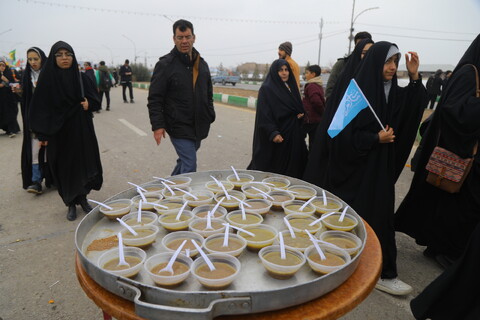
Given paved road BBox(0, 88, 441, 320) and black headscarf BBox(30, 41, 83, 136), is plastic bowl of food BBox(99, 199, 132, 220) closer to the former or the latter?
paved road BBox(0, 88, 441, 320)

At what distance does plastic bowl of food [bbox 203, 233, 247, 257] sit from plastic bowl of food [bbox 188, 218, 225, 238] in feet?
0.13

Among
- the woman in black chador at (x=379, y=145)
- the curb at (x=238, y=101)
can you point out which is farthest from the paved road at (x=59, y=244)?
the curb at (x=238, y=101)

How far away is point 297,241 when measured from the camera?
4.98 feet

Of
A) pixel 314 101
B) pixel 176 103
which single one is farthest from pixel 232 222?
pixel 314 101

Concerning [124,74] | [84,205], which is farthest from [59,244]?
[124,74]

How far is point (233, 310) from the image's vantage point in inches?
41.6

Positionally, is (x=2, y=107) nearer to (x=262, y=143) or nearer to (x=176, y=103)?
(x=176, y=103)

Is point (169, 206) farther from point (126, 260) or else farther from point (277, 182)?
point (277, 182)

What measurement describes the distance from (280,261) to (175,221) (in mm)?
640

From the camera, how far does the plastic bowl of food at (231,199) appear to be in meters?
1.90

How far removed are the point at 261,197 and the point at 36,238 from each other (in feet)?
9.56

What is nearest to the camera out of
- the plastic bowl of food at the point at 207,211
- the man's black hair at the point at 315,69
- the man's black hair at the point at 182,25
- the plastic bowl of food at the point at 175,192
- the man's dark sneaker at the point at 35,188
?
the plastic bowl of food at the point at 207,211

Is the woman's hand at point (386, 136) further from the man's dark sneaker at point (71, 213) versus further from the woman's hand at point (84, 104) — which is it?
the man's dark sneaker at point (71, 213)

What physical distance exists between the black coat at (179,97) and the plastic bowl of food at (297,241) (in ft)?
7.24
